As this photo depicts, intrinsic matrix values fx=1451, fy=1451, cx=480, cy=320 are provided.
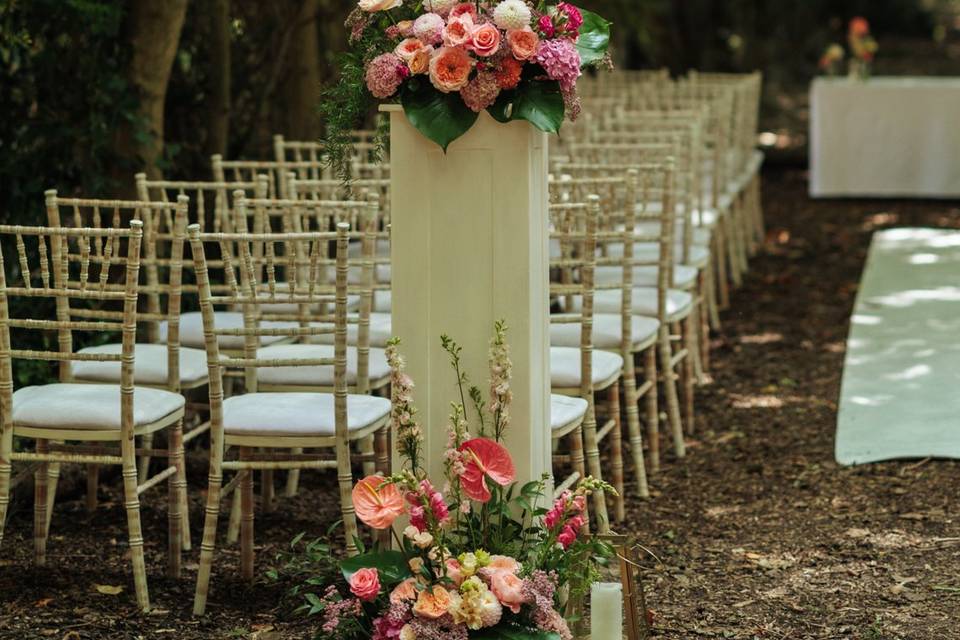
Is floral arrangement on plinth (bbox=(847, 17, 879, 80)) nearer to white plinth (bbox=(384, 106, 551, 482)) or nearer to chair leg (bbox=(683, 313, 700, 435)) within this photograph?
chair leg (bbox=(683, 313, 700, 435))

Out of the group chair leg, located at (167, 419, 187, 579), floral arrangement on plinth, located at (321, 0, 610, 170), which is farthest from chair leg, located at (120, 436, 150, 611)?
floral arrangement on plinth, located at (321, 0, 610, 170)

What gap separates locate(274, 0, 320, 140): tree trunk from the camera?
27.5ft

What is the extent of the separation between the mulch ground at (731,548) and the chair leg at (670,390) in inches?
3.1

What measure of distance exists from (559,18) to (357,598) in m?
1.45

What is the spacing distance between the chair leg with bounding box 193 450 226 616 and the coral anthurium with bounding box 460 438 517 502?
894mm

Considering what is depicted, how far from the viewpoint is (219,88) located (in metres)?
7.78

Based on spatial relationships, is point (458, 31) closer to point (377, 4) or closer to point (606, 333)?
point (377, 4)

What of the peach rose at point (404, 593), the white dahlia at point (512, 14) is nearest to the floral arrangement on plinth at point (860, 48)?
the white dahlia at point (512, 14)

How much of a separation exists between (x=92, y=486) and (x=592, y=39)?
2527 millimetres

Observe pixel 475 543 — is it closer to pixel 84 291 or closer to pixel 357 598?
pixel 357 598

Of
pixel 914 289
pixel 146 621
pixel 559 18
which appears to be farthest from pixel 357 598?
pixel 914 289

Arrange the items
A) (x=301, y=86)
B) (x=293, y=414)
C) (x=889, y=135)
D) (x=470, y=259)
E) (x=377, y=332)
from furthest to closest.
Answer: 1. (x=889, y=135)
2. (x=301, y=86)
3. (x=377, y=332)
4. (x=293, y=414)
5. (x=470, y=259)

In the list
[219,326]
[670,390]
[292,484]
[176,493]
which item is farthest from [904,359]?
[176,493]

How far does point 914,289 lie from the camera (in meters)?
8.72
